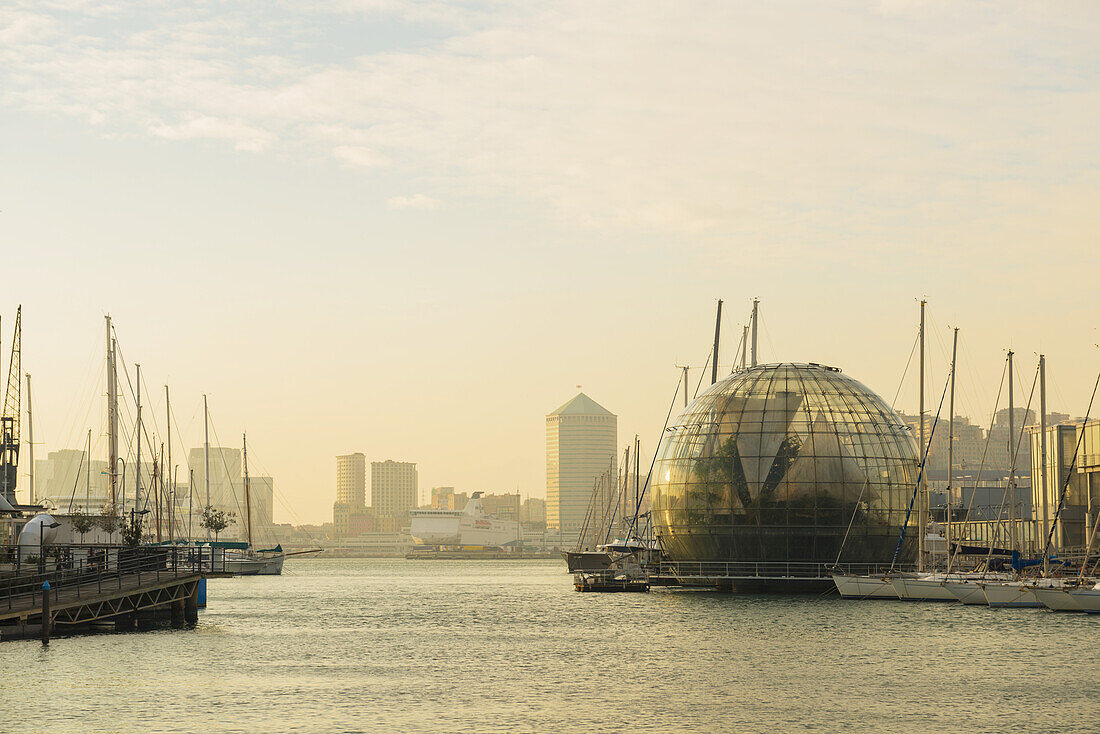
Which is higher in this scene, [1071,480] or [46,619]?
[1071,480]

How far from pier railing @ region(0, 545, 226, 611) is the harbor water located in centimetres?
269

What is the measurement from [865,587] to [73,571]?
40609mm

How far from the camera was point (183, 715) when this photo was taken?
3212 centimetres

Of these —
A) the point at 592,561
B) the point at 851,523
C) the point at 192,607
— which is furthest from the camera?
the point at 592,561

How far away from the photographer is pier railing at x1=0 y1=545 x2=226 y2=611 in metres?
51.9

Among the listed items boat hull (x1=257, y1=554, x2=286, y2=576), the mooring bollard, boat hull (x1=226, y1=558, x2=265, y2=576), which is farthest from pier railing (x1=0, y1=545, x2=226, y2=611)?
→ boat hull (x1=257, y1=554, x2=286, y2=576)

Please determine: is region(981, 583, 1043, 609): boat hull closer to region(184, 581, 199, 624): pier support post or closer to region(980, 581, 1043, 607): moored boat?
region(980, 581, 1043, 607): moored boat

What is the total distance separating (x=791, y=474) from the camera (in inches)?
3167

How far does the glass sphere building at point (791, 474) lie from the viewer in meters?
80.2

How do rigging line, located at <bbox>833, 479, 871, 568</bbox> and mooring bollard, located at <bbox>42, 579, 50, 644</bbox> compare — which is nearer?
mooring bollard, located at <bbox>42, 579, 50, 644</bbox>

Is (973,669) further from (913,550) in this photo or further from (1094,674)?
(913,550)

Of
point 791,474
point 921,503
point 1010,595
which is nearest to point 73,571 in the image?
point 791,474

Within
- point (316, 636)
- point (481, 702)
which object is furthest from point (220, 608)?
point (481, 702)

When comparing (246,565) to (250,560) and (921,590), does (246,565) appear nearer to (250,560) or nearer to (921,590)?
(250,560)
